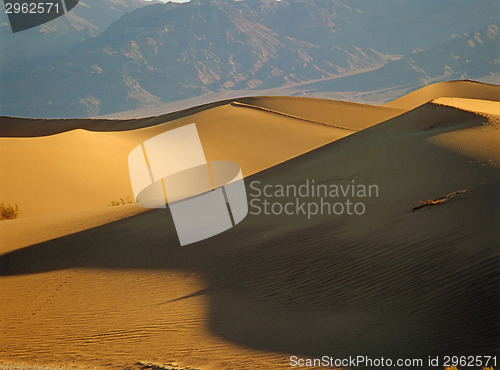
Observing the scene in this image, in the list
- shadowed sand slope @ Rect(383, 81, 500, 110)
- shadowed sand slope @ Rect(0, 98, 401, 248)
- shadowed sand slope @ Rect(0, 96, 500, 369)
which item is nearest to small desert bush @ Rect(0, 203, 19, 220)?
shadowed sand slope @ Rect(0, 98, 401, 248)

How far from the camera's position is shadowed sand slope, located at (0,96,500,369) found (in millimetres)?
7594

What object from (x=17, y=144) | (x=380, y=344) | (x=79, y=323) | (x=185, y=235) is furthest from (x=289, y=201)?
(x=17, y=144)

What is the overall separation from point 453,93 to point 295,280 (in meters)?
53.1

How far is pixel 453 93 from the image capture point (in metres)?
58.8

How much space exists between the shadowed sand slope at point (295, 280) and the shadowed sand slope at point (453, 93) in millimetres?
42600

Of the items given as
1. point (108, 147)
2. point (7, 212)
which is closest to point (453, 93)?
point (108, 147)

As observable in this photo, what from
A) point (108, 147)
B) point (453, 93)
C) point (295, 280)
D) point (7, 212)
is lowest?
point (453, 93)

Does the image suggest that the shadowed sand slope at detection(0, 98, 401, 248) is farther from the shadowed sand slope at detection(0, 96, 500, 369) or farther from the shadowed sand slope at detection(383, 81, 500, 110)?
the shadowed sand slope at detection(383, 81, 500, 110)

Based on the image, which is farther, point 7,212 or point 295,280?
point 7,212

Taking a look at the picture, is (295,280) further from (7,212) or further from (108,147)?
(108,147)

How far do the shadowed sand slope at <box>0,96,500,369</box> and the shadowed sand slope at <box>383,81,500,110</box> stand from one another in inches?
1677

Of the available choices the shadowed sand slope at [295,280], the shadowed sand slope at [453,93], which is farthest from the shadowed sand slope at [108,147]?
the shadowed sand slope at [453,93]

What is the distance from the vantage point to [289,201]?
1523 centimetres

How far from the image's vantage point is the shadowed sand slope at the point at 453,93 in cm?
5569
